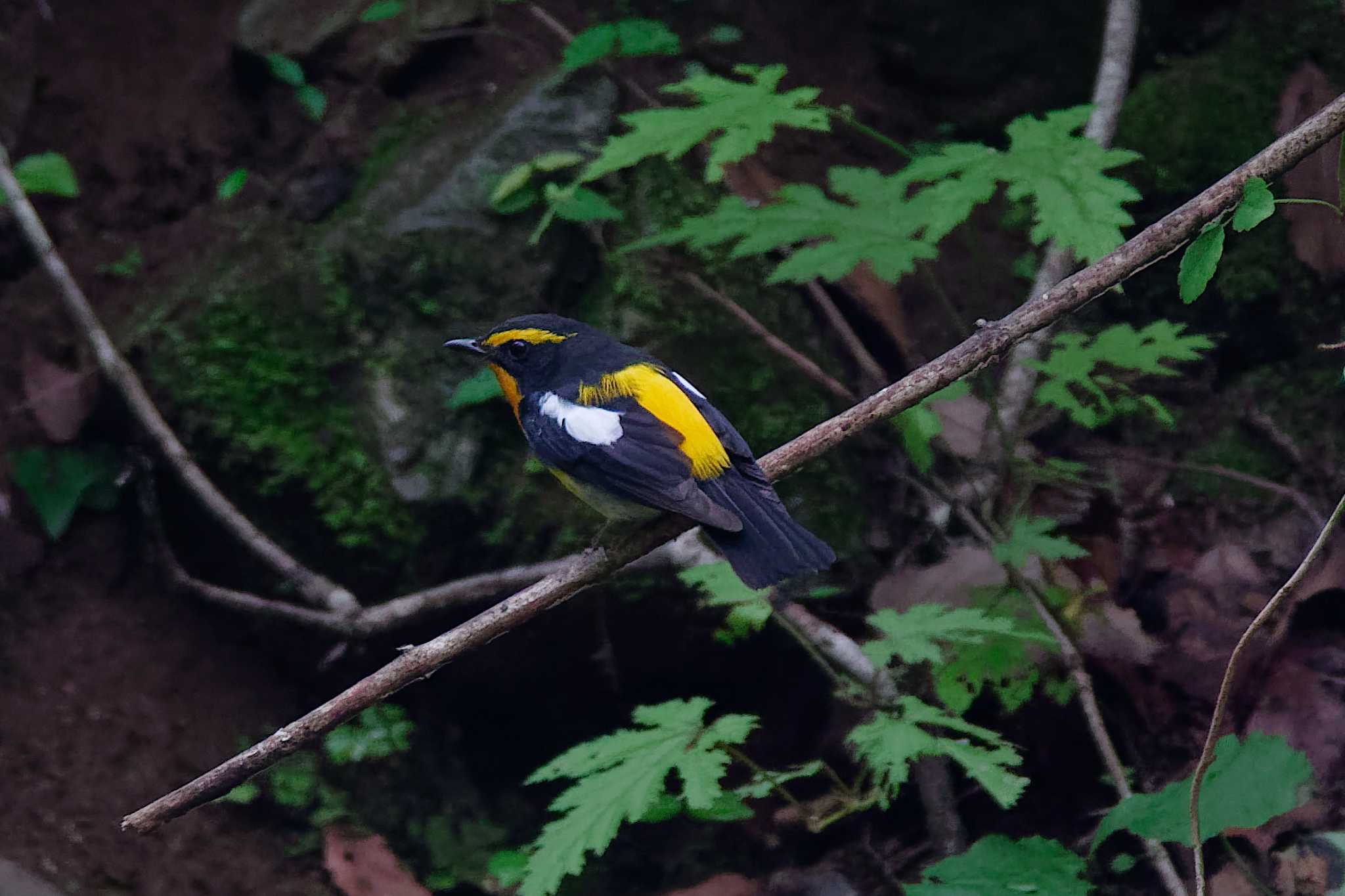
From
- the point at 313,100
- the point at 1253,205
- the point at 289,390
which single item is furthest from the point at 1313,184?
the point at 313,100

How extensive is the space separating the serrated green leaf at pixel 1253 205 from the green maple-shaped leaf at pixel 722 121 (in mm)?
1236

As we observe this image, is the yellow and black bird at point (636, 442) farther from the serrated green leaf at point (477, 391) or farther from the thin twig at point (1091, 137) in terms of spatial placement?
the thin twig at point (1091, 137)

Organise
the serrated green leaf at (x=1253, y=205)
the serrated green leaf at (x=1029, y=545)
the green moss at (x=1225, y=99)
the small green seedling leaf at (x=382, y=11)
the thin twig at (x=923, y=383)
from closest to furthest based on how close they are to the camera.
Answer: the serrated green leaf at (x=1253, y=205)
the thin twig at (x=923, y=383)
the serrated green leaf at (x=1029, y=545)
the green moss at (x=1225, y=99)
the small green seedling leaf at (x=382, y=11)

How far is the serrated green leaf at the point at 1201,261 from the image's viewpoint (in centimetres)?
228

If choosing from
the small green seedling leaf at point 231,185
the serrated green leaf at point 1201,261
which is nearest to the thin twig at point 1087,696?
the serrated green leaf at point 1201,261

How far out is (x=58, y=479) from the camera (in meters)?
4.19

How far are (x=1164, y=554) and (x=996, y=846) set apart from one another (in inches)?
64.5

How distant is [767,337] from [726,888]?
5.97 ft

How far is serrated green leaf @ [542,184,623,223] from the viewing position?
412 centimetres

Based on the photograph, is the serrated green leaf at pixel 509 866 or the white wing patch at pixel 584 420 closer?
the white wing patch at pixel 584 420

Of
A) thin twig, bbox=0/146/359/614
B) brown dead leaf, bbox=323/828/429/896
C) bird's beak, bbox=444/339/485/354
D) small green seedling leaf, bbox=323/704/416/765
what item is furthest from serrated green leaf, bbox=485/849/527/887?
bird's beak, bbox=444/339/485/354

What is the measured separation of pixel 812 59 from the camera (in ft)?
17.0

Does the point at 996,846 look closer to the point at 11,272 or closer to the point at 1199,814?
the point at 1199,814

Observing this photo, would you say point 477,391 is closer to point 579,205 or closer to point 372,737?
point 579,205
